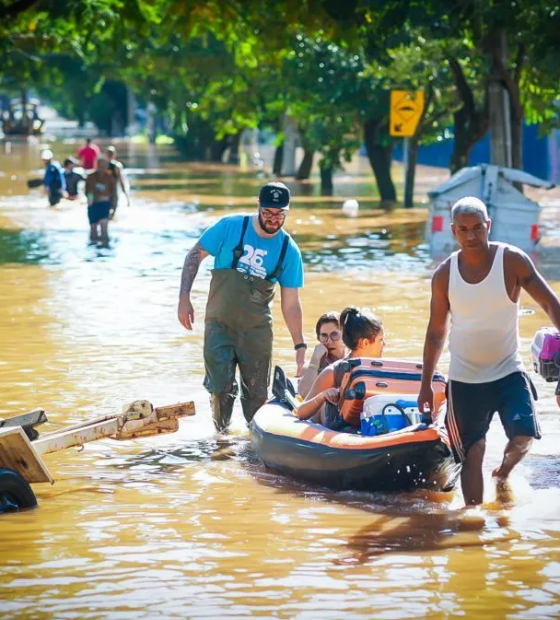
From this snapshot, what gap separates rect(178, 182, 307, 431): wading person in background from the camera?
32.0ft

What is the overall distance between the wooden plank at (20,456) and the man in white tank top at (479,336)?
1.96 m

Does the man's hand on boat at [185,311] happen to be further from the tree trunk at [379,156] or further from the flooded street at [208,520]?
the tree trunk at [379,156]

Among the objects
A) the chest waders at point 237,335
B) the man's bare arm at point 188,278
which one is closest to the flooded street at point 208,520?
the chest waders at point 237,335

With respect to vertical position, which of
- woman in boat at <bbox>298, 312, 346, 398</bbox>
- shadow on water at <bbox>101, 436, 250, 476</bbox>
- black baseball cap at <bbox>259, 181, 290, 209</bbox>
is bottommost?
shadow on water at <bbox>101, 436, 250, 476</bbox>

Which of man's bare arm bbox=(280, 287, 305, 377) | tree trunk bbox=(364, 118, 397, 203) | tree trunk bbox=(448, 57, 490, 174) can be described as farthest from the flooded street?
tree trunk bbox=(364, 118, 397, 203)

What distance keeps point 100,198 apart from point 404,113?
758 cm

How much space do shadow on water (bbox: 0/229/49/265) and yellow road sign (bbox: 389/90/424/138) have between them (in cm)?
739

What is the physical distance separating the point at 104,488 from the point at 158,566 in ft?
5.88

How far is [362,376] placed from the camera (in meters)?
8.62

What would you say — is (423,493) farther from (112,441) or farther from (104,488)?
(112,441)

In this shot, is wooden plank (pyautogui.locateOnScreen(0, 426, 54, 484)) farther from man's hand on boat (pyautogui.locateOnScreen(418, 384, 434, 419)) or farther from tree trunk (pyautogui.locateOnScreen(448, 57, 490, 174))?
tree trunk (pyautogui.locateOnScreen(448, 57, 490, 174))

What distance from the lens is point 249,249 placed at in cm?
975

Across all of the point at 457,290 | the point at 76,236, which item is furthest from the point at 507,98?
the point at 457,290

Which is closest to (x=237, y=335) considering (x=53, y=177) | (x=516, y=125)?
(x=516, y=125)
